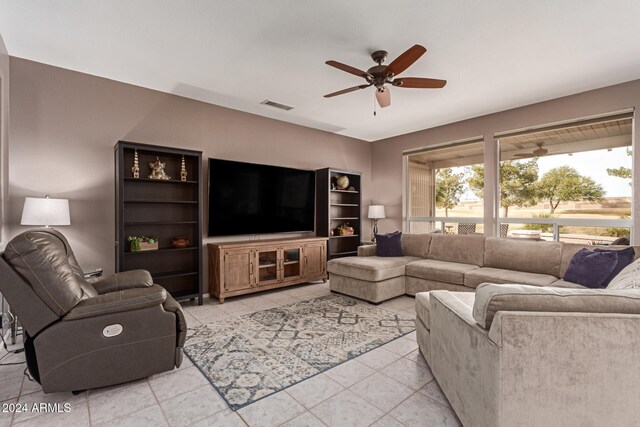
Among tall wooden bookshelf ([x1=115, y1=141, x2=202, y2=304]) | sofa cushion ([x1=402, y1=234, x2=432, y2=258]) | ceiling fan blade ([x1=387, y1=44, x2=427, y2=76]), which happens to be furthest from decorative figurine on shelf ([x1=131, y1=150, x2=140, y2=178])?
sofa cushion ([x1=402, y1=234, x2=432, y2=258])

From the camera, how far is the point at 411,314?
3.54m

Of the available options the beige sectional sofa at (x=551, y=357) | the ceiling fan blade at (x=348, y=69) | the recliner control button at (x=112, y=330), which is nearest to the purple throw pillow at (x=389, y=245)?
the ceiling fan blade at (x=348, y=69)

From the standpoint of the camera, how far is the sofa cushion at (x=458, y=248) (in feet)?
13.9

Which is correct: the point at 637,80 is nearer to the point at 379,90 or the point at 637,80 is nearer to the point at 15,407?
the point at 379,90

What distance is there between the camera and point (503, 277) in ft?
11.4

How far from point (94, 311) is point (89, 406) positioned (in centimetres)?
55

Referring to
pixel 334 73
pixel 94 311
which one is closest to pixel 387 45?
pixel 334 73

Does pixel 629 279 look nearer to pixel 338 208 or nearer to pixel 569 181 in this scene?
pixel 569 181

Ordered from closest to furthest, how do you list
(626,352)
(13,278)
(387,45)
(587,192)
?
(626,352) < (13,278) < (387,45) < (587,192)

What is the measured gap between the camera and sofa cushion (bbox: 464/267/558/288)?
3.31m

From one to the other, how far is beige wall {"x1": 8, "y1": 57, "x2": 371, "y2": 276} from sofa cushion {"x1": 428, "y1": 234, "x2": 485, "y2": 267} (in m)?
3.32

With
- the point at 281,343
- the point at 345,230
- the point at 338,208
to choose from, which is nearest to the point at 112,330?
the point at 281,343

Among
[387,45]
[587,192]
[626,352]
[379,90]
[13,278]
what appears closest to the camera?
[626,352]

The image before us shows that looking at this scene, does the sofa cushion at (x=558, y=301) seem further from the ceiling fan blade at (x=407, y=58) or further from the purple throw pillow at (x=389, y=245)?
the purple throw pillow at (x=389, y=245)
